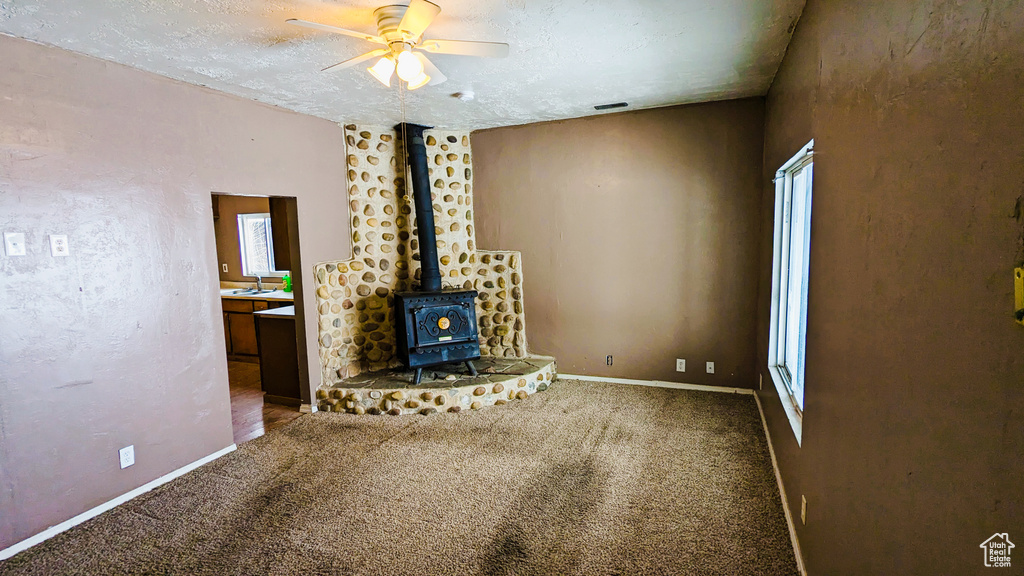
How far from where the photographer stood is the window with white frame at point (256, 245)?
613 cm

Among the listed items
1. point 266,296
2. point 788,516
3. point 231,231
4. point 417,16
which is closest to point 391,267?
point 266,296

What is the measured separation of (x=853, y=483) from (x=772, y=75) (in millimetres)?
2806

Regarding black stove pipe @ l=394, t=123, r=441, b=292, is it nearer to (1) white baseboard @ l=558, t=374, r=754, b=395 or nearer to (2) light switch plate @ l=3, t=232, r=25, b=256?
(1) white baseboard @ l=558, t=374, r=754, b=395

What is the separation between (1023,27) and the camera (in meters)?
0.64

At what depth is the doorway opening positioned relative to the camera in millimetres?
3914

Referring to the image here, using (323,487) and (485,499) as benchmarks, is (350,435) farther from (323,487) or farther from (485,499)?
(485,499)

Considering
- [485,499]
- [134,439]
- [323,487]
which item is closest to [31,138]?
[134,439]

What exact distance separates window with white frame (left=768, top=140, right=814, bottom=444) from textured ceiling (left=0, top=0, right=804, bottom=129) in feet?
2.45

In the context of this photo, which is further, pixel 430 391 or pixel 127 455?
pixel 430 391

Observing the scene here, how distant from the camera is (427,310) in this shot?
156 inches

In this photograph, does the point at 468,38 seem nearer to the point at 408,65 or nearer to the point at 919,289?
the point at 408,65

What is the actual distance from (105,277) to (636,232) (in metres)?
3.70

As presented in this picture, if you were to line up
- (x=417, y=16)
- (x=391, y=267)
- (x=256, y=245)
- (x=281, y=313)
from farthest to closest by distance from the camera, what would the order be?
(x=256, y=245)
(x=391, y=267)
(x=281, y=313)
(x=417, y=16)

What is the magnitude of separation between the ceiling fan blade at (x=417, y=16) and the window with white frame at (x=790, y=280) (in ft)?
5.71
